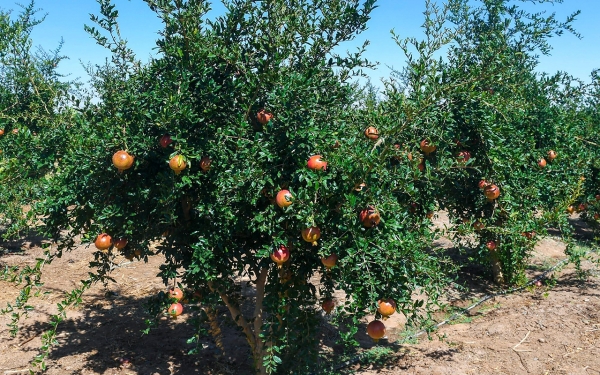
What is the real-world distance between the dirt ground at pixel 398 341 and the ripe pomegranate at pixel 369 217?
2.18 m

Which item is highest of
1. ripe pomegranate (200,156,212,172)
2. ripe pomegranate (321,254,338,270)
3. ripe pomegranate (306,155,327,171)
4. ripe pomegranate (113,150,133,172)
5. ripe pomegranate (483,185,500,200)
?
ripe pomegranate (113,150,133,172)

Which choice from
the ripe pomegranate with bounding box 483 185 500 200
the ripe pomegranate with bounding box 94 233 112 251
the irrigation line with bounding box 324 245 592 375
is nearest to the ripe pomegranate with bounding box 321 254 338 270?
the irrigation line with bounding box 324 245 592 375

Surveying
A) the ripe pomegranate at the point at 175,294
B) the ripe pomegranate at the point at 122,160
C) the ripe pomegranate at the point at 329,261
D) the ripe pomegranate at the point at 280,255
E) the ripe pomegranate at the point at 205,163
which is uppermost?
the ripe pomegranate at the point at 122,160

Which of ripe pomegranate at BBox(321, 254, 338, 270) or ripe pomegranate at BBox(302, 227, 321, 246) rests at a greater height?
ripe pomegranate at BBox(302, 227, 321, 246)

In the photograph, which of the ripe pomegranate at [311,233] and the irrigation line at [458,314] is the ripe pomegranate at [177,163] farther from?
the irrigation line at [458,314]

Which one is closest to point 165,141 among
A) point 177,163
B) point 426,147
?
point 177,163

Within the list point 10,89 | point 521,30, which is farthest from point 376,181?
point 521,30

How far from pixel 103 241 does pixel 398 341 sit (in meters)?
3.40

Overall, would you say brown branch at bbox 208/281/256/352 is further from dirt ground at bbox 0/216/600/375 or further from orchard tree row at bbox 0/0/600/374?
dirt ground at bbox 0/216/600/375

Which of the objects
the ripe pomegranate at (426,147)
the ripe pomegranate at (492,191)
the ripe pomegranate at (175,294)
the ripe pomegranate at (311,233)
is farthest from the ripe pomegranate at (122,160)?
Answer: the ripe pomegranate at (492,191)

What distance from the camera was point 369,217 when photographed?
2.95m

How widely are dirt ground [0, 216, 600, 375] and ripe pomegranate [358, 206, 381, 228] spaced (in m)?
2.18

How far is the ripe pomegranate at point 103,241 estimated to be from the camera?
3371 mm

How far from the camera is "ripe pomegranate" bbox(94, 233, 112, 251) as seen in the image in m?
3.37
